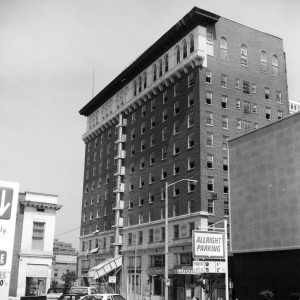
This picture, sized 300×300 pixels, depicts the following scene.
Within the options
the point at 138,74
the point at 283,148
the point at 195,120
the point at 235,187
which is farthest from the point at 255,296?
the point at 138,74

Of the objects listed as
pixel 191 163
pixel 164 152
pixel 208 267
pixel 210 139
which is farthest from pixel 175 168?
pixel 208 267

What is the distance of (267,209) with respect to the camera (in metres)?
45.2

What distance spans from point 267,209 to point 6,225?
39698mm

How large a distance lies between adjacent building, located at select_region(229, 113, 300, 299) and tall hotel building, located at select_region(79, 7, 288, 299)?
36.7 ft

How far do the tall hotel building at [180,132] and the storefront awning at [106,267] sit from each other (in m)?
0.19

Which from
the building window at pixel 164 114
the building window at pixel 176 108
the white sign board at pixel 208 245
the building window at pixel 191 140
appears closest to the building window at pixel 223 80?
the building window at pixel 176 108

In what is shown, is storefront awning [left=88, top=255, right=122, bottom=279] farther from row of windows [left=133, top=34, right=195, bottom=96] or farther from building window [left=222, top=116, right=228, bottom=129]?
building window [left=222, top=116, right=228, bottom=129]

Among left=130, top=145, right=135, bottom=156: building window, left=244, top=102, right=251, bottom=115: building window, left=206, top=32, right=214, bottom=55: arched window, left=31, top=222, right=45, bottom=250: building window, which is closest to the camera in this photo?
left=31, top=222, right=45, bottom=250: building window

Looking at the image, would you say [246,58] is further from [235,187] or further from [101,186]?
[101,186]

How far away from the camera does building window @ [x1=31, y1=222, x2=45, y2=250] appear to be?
55.9 metres

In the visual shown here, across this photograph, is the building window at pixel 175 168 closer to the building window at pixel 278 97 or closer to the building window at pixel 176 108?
the building window at pixel 176 108

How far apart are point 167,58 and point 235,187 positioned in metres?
31.0

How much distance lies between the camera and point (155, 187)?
72125 mm

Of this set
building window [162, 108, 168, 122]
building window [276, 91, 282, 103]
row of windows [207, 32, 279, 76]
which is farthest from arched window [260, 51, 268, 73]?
building window [162, 108, 168, 122]
